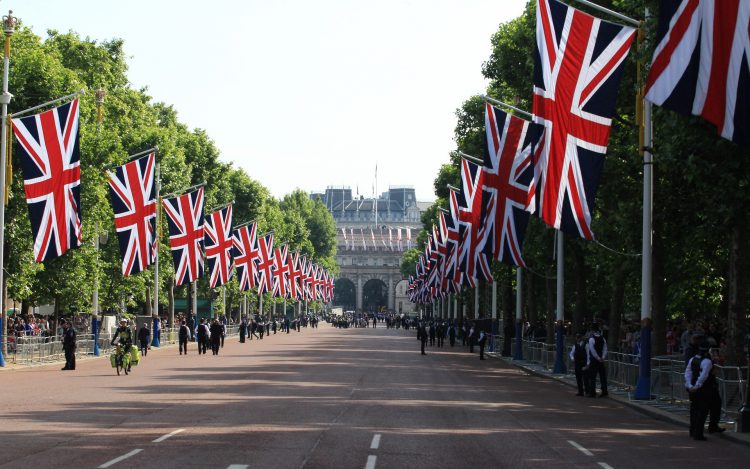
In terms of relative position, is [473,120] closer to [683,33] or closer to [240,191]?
[240,191]

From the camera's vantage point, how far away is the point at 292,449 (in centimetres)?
1305

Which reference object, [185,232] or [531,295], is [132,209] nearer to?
[185,232]

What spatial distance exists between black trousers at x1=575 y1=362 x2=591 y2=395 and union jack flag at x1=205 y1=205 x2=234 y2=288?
78.7 ft

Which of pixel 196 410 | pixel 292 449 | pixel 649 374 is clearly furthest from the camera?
pixel 649 374

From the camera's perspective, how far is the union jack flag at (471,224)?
114 feet

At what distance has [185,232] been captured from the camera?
1602 inches

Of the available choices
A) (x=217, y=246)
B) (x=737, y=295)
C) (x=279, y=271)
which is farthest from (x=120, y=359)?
(x=279, y=271)

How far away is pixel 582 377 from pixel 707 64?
13960 mm

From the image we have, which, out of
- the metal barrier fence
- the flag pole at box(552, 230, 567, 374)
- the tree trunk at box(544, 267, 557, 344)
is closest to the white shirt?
the metal barrier fence

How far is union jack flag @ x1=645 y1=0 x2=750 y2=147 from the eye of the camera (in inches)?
490

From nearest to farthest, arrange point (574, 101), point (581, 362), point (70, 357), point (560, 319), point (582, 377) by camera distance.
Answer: point (574, 101) < point (581, 362) < point (582, 377) < point (70, 357) < point (560, 319)

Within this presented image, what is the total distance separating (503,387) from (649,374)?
17.9ft

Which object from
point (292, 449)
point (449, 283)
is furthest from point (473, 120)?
point (292, 449)

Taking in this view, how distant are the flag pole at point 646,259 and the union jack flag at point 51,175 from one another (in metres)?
16.9
